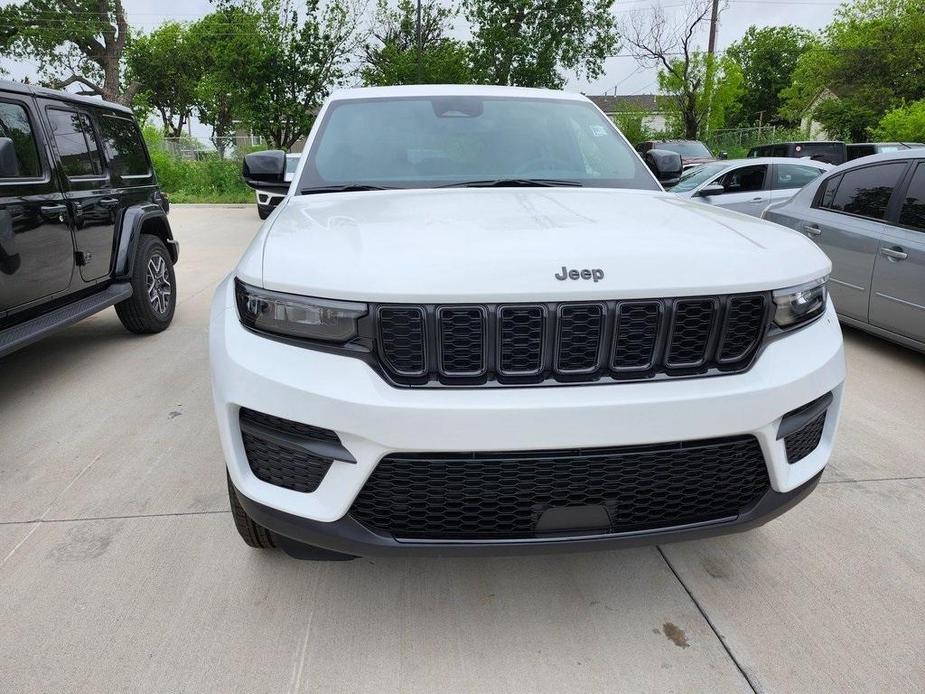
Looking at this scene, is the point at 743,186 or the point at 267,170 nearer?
the point at 267,170

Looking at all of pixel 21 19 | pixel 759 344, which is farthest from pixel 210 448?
pixel 21 19

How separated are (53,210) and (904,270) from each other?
5765mm

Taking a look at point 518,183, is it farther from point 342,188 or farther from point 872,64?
point 872,64

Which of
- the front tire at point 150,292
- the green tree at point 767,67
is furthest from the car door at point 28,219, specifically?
the green tree at point 767,67

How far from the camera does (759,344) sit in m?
1.82

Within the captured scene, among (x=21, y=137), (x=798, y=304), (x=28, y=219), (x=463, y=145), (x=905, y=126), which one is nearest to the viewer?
(x=798, y=304)

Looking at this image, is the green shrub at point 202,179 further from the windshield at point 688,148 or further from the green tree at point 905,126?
the green tree at point 905,126

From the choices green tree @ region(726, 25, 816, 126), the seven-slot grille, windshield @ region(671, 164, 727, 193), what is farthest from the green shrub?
green tree @ region(726, 25, 816, 126)

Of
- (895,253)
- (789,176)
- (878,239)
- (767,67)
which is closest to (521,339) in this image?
(895,253)

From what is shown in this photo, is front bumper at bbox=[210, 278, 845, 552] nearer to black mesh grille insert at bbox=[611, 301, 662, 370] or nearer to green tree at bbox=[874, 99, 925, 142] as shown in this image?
black mesh grille insert at bbox=[611, 301, 662, 370]

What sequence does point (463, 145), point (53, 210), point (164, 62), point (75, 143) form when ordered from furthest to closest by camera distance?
point (164, 62) < point (75, 143) < point (53, 210) < point (463, 145)

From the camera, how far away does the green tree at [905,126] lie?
18.4 metres

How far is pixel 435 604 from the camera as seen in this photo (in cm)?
220

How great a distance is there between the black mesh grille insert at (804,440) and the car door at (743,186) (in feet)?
24.0
